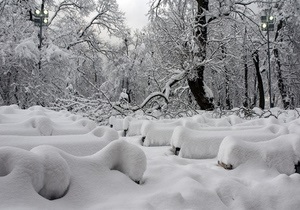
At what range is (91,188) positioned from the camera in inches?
85.3

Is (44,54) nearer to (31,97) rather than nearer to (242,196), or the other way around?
(31,97)

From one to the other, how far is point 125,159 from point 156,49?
488 inches

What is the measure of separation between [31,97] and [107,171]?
47.8 feet

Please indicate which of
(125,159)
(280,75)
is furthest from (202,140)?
(280,75)

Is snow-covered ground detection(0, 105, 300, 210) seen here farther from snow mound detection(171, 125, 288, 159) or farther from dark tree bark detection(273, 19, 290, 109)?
dark tree bark detection(273, 19, 290, 109)

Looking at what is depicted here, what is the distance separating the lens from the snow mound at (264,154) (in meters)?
3.11

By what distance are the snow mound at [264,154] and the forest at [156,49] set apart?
614cm

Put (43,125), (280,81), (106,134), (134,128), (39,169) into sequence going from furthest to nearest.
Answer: (280,81) < (134,128) < (43,125) < (106,134) < (39,169)

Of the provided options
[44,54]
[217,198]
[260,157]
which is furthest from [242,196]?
[44,54]

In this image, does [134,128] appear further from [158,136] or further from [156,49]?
[156,49]

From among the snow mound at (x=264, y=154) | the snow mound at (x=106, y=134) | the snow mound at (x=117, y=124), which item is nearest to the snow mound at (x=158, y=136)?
the snow mound at (x=106, y=134)

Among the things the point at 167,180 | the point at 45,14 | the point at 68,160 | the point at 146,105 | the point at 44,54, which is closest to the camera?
the point at 68,160

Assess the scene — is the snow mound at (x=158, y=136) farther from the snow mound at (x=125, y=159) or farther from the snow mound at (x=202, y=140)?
the snow mound at (x=125, y=159)

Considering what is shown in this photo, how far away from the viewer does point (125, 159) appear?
258 centimetres
